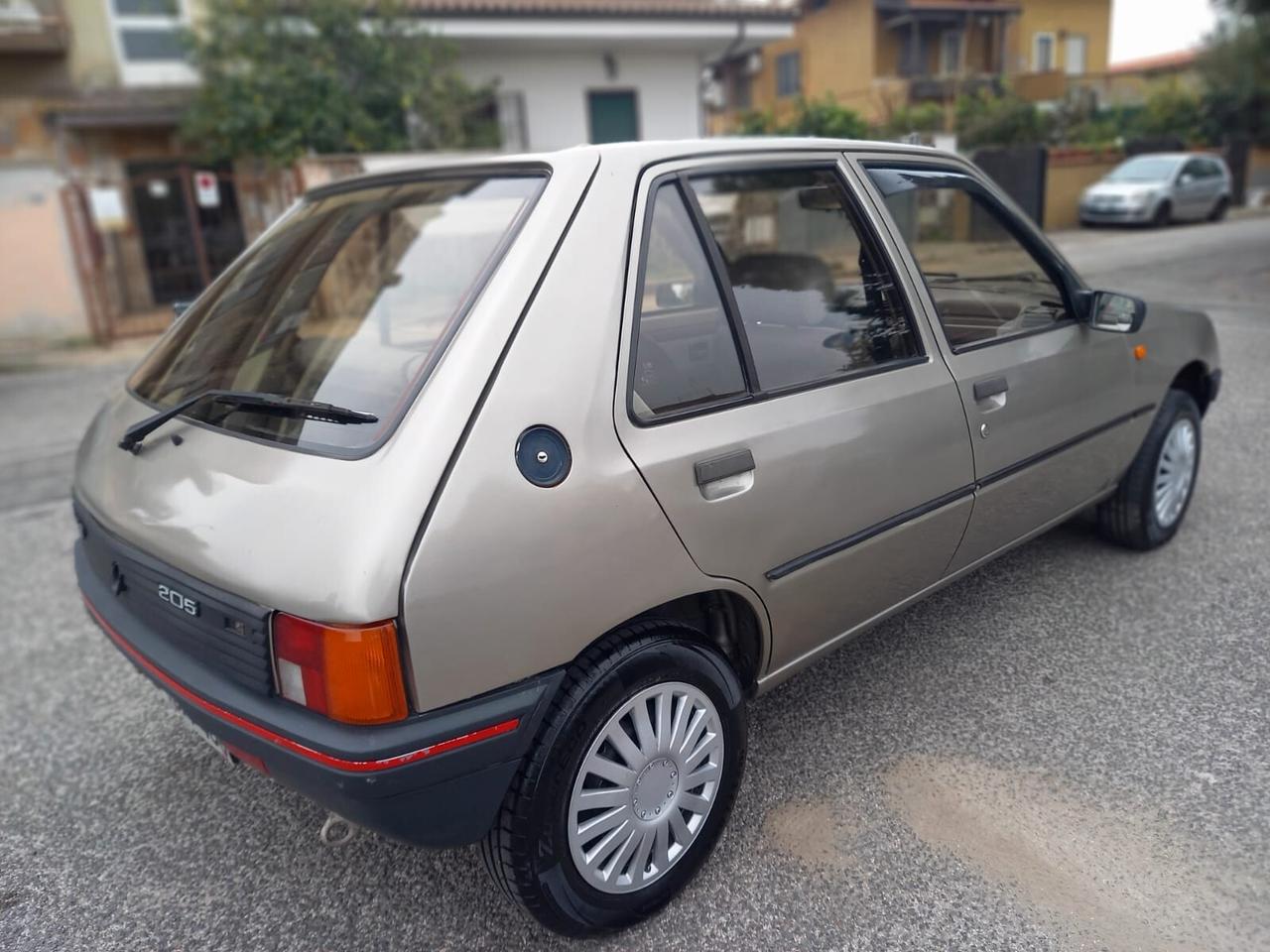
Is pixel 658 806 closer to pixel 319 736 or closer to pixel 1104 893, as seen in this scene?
pixel 319 736

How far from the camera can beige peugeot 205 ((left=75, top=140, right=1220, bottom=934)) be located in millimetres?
1803

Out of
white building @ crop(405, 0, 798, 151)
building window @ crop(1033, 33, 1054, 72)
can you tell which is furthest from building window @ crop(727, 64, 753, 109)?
white building @ crop(405, 0, 798, 151)

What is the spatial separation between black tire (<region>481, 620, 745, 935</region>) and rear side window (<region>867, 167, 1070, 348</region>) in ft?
4.43

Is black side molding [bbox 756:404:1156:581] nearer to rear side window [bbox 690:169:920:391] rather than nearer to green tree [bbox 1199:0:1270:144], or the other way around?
rear side window [bbox 690:169:920:391]

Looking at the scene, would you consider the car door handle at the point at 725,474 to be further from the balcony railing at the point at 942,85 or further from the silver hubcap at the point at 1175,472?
the balcony railing at the point at 942,85

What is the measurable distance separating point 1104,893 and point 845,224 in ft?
6.17

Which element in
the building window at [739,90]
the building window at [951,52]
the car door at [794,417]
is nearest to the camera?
the car door at [794,417]

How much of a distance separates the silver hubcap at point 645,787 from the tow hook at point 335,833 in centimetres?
81

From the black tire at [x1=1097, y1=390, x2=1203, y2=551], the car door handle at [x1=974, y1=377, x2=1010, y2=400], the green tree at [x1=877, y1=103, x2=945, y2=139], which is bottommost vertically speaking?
the black tire at [x1=1097, y1=390, x2=1203, y2=551]

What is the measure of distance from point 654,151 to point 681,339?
45cm

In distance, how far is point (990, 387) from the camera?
290 centimetres

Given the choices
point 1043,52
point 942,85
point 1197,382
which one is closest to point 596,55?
point 1197,382

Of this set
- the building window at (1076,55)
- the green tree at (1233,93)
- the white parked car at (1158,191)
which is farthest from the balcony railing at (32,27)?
the building window at (1076,55)

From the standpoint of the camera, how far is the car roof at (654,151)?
89.0 inches
